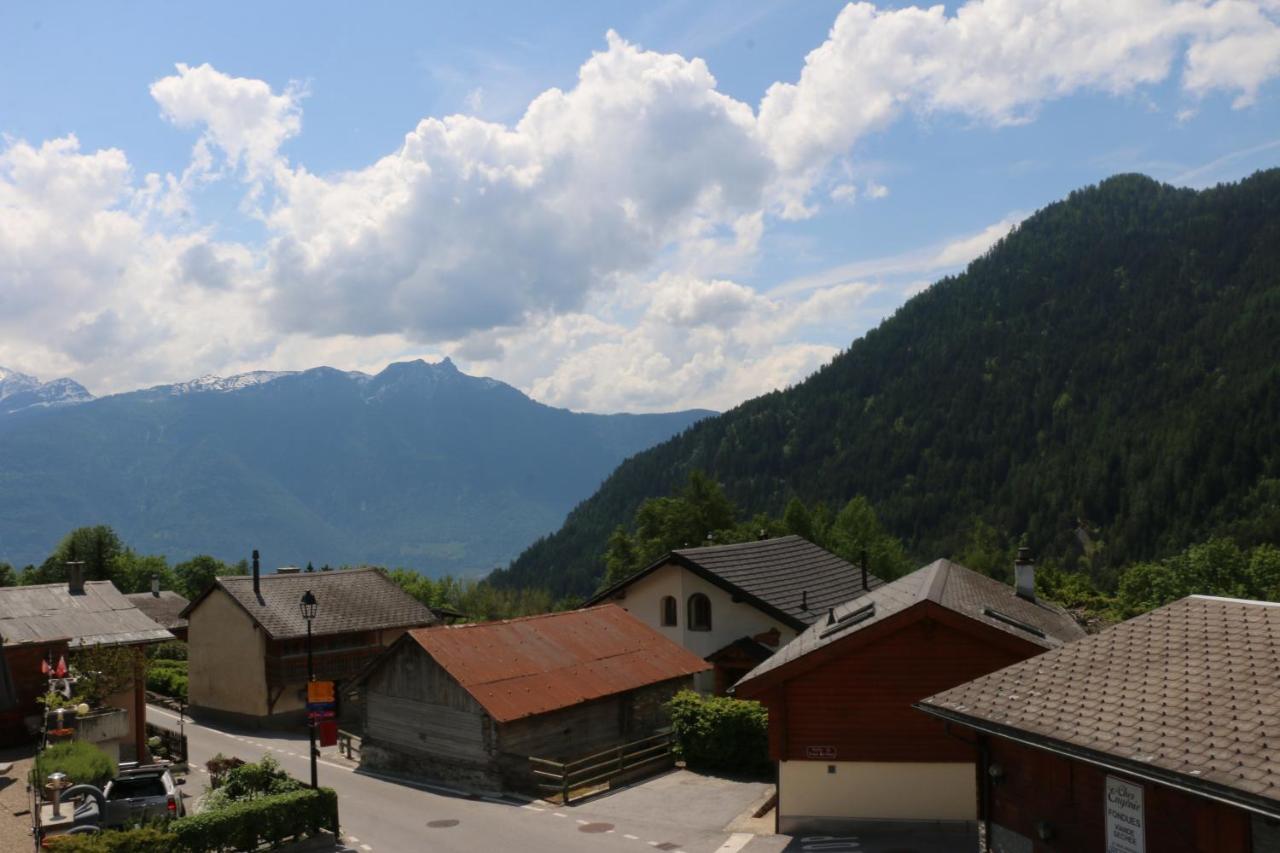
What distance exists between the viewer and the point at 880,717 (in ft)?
71.6

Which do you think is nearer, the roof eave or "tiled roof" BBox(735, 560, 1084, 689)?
the roof eave

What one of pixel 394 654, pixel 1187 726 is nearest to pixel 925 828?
pixel 1187 726

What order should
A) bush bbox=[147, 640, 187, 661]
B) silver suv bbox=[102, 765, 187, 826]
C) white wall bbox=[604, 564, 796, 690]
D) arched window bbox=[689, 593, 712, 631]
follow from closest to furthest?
silver suv bbox=[102, 765, 187, 826]
white wall bbox=[604, 564, 796, 690]
arched window bbox=[689, 593, 712, 631]
bush bbox=[147, 640, 187, 661]

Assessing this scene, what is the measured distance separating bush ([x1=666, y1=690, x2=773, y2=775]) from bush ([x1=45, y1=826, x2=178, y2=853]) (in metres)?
14.9

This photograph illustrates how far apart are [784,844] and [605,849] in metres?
3.87

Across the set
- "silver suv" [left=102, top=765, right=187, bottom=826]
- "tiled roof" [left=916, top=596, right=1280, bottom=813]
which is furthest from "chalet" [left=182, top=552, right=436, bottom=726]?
"tiled roof" [left=916, top=596, right=1280, bottom=813]

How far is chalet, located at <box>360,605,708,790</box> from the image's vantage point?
28188 millimetres

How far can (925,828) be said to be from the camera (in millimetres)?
21359

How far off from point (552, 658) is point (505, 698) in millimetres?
3699

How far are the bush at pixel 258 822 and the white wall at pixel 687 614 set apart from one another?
724 inches

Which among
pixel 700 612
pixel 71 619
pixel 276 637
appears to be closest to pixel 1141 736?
pixel 700 612

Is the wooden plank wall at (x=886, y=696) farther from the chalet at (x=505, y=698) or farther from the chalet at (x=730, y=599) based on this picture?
the chalet at (x=730, y=599)

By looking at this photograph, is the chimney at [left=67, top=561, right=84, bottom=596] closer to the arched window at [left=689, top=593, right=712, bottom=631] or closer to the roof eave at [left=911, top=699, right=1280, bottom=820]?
the arched window at [left=689, top=593, right=712, bottom=631]

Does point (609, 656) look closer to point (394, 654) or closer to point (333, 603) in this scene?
point (394, 654)
